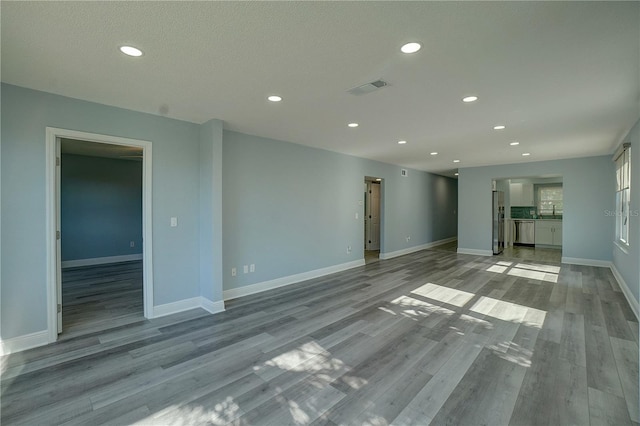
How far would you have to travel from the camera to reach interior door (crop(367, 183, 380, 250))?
9.31 m

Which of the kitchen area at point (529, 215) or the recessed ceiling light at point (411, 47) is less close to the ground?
the recessed ceiling light at point (411, 47)

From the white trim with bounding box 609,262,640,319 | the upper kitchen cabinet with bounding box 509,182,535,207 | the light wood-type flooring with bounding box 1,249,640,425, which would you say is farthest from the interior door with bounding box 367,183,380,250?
the upper kitchen cabinet with bounding box 509,182,535,207

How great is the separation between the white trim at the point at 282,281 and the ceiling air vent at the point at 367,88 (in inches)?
131

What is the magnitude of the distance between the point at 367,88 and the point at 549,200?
11297 mm

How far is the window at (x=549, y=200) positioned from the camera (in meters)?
10.6

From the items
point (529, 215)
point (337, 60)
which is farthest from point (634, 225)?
point (529, 215)

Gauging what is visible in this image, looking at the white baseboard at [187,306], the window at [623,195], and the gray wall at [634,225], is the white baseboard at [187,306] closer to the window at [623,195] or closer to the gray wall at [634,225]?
the gray wall at [634,225]

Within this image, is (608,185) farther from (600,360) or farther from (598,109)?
(600,360)

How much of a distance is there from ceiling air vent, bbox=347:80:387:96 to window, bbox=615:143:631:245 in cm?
466

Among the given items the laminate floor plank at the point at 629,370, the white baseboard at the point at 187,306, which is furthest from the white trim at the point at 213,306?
the laminate floor plank at the point at 629,370

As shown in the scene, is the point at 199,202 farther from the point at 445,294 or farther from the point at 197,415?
the point at 445,294

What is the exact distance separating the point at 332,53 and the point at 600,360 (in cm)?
362

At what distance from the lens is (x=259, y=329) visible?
132 inches

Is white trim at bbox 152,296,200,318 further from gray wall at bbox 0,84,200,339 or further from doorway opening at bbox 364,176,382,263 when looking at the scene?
doorway opening at bbox 364,176,382,263
